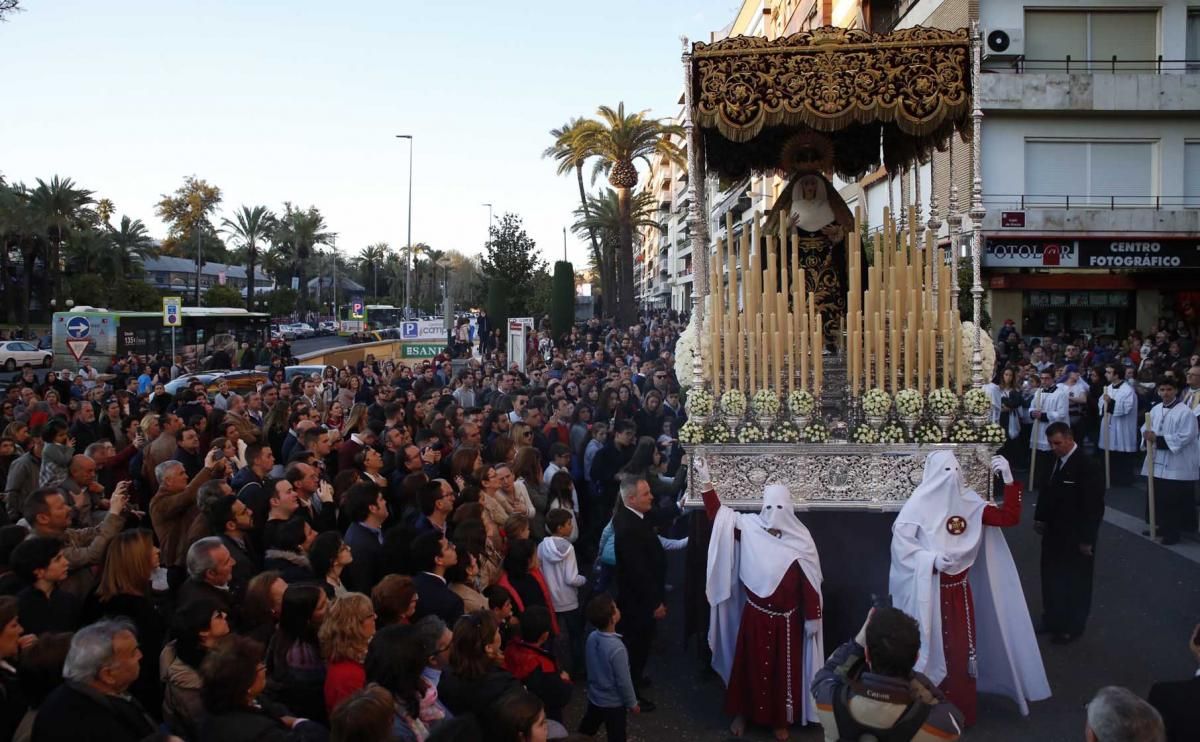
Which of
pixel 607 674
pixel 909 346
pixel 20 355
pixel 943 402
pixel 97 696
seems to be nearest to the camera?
pixel 97 696

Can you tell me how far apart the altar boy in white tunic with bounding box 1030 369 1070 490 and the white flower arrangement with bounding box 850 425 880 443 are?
6.54 metres

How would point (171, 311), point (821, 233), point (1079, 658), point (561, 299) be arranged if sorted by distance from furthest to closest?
point (561, 299) → point (171, 311) → point (821, 233) → point (1079, 658)

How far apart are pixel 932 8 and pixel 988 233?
667 centimetres

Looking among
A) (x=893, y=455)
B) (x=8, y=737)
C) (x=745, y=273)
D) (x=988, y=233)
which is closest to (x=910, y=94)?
(x=745, y=273)

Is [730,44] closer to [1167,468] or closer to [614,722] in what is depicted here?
[614,722]

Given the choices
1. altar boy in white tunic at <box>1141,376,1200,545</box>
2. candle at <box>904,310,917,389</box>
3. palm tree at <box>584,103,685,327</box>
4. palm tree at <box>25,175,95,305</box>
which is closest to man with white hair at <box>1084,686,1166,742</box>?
candle at <box>904,310,917,389</box>

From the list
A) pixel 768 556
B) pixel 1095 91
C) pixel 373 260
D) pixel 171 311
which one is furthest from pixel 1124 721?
pixel 373 260

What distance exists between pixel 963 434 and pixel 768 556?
2321 millimetres

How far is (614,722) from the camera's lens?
5449 millimetres

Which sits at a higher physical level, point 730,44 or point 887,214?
point 730,44

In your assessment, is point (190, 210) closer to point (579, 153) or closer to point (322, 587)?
point (579, 153)

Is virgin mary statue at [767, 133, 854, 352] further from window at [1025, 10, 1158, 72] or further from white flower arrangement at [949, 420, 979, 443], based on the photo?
window at [1025, 10, 1158, 72]

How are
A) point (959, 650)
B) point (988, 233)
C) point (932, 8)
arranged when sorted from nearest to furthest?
point (959, 650)
point (988, 233)
point (932, 8)

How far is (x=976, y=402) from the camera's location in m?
7.50
